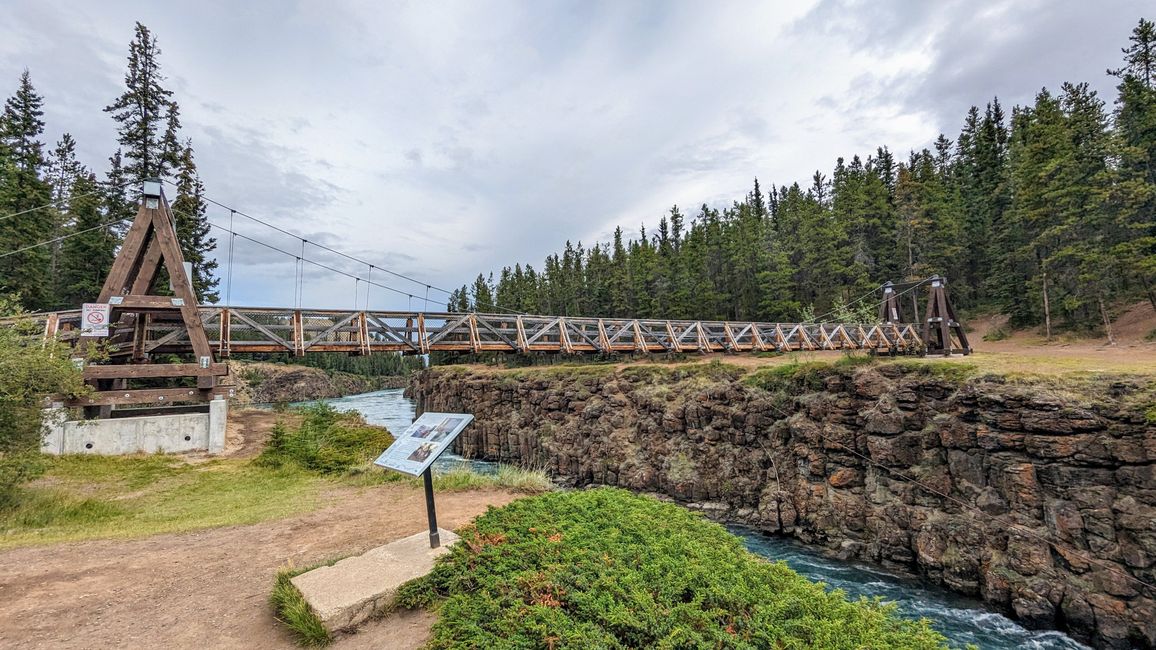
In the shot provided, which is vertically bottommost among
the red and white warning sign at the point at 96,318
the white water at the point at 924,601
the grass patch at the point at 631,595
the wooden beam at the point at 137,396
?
the white water at the point at 924,601

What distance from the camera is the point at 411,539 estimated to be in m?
6.41

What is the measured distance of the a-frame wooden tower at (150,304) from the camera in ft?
44.9

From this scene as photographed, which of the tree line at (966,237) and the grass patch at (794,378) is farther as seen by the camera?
the tree line at (966,237)

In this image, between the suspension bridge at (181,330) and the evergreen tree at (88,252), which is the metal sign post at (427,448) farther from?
the evergreen tree at (88,252)

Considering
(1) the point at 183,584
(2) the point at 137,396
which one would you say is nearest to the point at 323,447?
(2) the point at 137,396

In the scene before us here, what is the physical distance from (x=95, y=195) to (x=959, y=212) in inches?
2908

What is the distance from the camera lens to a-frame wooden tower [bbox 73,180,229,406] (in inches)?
538

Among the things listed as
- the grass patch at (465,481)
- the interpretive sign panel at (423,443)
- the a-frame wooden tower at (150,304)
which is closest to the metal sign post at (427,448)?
the interpretive sign panel at (423,443)

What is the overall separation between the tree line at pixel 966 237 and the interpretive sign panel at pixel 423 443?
28542 millimetres

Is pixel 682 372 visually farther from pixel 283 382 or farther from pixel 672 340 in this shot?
pixel 283 382

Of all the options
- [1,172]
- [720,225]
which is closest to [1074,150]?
[720,225]

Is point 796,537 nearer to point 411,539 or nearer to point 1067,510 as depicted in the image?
point 1067,510

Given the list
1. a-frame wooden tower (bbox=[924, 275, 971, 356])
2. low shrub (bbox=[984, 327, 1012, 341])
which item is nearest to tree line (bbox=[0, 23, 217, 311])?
a-frame wooden tower (bbox=[924, 275, 971, 356])

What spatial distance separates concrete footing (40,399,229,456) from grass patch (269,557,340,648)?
1286 centimetres
